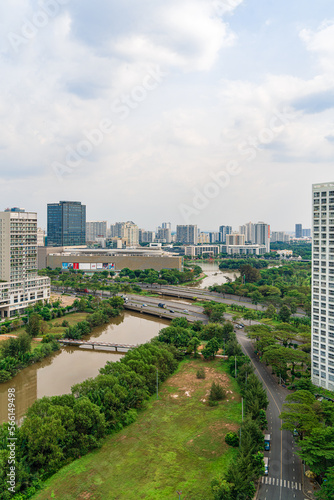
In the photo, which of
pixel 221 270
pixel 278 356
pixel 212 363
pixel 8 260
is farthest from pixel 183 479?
pixel 221 270

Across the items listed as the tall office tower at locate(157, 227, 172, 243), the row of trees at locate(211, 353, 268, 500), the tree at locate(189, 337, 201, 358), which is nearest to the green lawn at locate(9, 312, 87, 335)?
the tree at locate(189, 337, 201, 358)

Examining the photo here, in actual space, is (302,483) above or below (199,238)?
below

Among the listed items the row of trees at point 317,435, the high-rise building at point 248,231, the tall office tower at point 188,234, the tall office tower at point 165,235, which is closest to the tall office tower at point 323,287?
the row of trees at point 317,435

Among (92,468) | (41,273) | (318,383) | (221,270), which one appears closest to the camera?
(92,468)

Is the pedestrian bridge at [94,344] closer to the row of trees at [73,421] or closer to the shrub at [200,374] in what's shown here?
the shrub at [200,374]

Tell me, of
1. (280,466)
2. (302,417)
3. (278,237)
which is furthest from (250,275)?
(278,237)

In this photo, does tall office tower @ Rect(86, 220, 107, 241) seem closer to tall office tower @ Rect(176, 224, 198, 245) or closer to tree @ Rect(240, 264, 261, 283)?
tall office tower @ Rect(176, 224, 198, 245)

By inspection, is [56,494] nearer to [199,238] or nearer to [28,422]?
[28,422]
